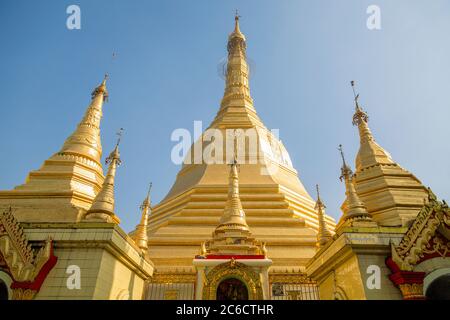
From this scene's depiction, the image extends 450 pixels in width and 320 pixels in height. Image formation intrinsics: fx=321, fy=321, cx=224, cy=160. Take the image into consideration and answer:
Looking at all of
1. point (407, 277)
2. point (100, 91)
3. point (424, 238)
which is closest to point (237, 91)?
point (100, 91)

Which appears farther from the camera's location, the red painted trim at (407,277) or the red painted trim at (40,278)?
the red painted trim at (407,277)

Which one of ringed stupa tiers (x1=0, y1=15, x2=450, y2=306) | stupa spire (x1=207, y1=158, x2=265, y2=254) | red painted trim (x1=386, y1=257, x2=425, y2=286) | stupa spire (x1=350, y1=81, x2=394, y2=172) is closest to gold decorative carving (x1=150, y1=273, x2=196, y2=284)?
ringed stupa tiers (x1=0, y1=15, x2=450, y2=306)

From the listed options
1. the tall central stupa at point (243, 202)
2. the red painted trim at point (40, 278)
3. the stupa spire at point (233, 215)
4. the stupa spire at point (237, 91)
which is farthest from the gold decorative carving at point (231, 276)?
the stupa spire at point (237, 91)

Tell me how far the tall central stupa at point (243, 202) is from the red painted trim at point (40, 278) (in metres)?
5.16

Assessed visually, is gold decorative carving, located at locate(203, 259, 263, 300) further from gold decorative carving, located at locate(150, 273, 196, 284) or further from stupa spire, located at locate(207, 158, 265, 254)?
→ stupa spire, located at locate(207, 158, 265, 254)

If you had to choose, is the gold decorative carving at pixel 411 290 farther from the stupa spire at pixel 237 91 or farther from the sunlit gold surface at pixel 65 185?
the stupa spire at pixel 237 91

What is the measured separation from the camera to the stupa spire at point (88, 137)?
17625 millimetres

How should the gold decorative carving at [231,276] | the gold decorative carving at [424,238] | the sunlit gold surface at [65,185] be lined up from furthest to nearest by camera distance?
1. the sunlit gold surface at [65,185]
2. the gold decorative carving at [231,276]
3. the gold decorative carving at [424,238]

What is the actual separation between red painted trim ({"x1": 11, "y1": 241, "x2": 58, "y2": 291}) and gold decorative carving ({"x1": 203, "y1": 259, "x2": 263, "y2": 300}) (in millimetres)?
5354

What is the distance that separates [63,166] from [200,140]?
15.6 m

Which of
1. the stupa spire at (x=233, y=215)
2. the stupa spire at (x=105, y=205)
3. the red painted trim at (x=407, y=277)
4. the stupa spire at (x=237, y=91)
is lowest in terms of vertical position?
the red painted trim at (x=407, y=277)

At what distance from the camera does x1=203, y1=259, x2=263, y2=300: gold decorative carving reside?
11898 millimetres

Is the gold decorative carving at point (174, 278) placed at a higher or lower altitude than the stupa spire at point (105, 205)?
lower
